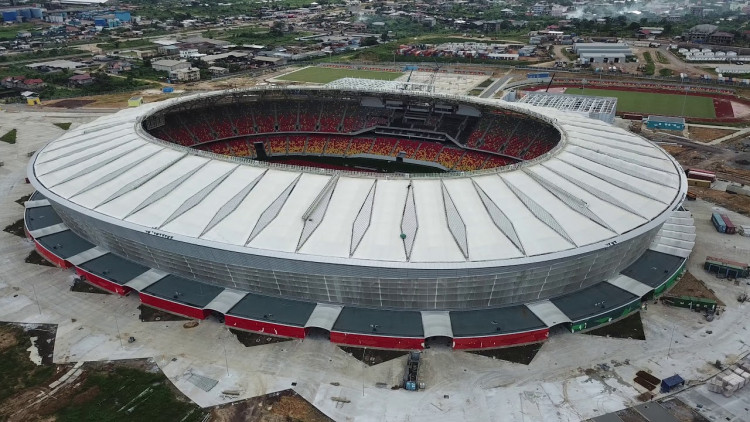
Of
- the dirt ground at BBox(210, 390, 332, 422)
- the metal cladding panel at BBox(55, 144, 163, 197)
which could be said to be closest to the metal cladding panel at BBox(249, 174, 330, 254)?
the dirt ground at BBox(210, 390, 332, 422)

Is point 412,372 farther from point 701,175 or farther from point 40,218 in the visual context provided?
point 701,175

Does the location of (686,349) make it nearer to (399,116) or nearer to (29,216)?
(399,116)

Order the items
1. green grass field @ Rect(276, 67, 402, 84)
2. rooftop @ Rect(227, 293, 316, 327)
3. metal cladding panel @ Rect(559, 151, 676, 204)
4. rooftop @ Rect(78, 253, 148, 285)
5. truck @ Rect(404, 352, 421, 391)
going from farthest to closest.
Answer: green grass field @ Rect(276, 67, 402, 84)
metal cladding panel @ Rect(559, 151, 676, 204)
rooftop @ Rect(78, 253, 148, 285)
rooftop @ Rect(227, 293, 316, 327)
truck @ Rect(404, 352, 421, 391)

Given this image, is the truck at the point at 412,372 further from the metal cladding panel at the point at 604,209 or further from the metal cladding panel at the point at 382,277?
the metal cladding panel at the point at 604,209

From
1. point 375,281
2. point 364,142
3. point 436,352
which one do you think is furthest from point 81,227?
point 364,142

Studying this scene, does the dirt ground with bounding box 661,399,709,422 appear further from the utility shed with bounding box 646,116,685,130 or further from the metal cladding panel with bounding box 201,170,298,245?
the utility shed with bounding box 646,116,685,130

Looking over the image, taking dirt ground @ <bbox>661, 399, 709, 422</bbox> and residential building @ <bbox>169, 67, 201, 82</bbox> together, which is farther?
residential building @ <bbox>169, 67, 201, 82</bbox>

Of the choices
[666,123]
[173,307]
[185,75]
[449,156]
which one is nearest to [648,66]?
[666,123]
